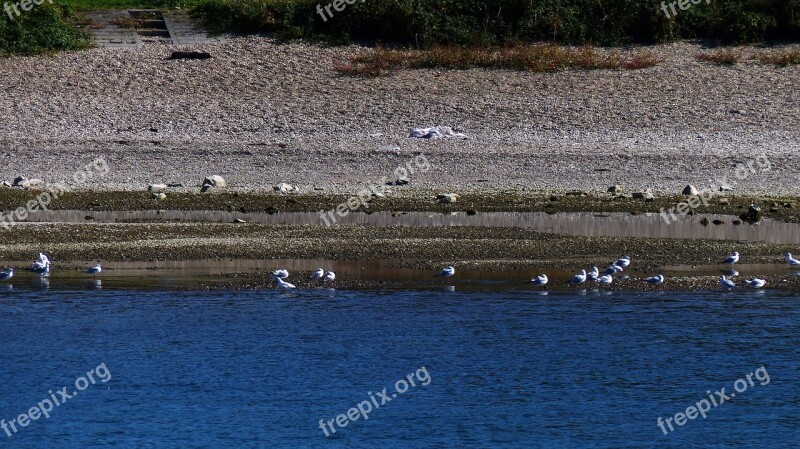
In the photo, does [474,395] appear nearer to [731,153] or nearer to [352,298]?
[352,298]

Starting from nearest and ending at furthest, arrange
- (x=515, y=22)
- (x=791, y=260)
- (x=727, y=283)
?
(x=727, y=283)
(x=791, y=260)
(x=515, y=22)

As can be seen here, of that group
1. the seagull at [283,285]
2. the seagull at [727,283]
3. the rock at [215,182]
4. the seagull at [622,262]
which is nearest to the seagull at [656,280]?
the seagull at [622,262]

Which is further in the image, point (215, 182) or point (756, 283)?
point (215, 182)

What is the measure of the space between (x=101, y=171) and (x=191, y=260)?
21.2 feet

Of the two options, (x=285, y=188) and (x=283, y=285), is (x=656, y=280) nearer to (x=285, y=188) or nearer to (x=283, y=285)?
(x=283, y=285)

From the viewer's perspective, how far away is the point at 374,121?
2472 cm

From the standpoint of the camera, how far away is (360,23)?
2969 centimetres

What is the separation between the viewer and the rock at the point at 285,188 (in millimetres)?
20906

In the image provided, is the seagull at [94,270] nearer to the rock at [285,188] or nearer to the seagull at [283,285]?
the seagull at [283,285]

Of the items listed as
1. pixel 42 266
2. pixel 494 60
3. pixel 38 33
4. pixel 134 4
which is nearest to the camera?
pixel 42 266

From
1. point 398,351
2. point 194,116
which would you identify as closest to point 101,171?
point 194,116
